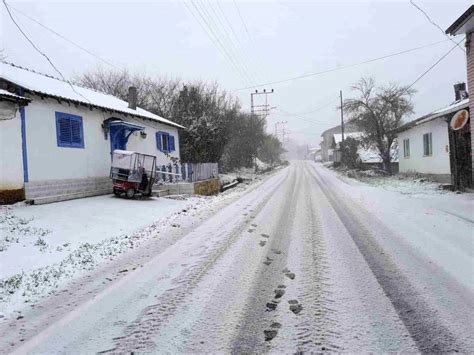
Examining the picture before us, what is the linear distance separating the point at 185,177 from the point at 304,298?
14.0 m

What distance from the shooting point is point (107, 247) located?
7.18m

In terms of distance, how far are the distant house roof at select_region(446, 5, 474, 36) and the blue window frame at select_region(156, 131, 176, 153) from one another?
48.9 feet

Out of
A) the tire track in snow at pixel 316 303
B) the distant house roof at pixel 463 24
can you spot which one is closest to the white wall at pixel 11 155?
the tire track in snow at pixel 316 303

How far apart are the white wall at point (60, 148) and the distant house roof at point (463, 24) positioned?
42.7ft

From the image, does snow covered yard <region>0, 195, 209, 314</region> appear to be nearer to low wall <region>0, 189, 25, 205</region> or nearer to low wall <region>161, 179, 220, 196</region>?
low wall <region>0, 189, 25, 205</region>

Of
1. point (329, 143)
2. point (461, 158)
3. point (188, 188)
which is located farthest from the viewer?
point (329, 143)

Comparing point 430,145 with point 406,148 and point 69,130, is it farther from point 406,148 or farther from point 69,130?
point 69,130

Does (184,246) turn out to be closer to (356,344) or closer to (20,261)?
(20,261)

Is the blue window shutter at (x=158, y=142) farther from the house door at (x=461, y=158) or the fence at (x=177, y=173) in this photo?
the house door at (x=461, y=158)

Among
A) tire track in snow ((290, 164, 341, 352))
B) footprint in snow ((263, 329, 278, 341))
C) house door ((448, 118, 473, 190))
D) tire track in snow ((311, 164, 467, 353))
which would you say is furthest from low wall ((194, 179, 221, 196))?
footprint in snow ((263, 329, 278, 341))

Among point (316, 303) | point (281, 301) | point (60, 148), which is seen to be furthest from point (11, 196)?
point (316, 303)

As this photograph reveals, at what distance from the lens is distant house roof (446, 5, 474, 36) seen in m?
11.0

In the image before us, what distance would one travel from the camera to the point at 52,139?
12344mm

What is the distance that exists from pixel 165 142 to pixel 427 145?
14.9 meters
